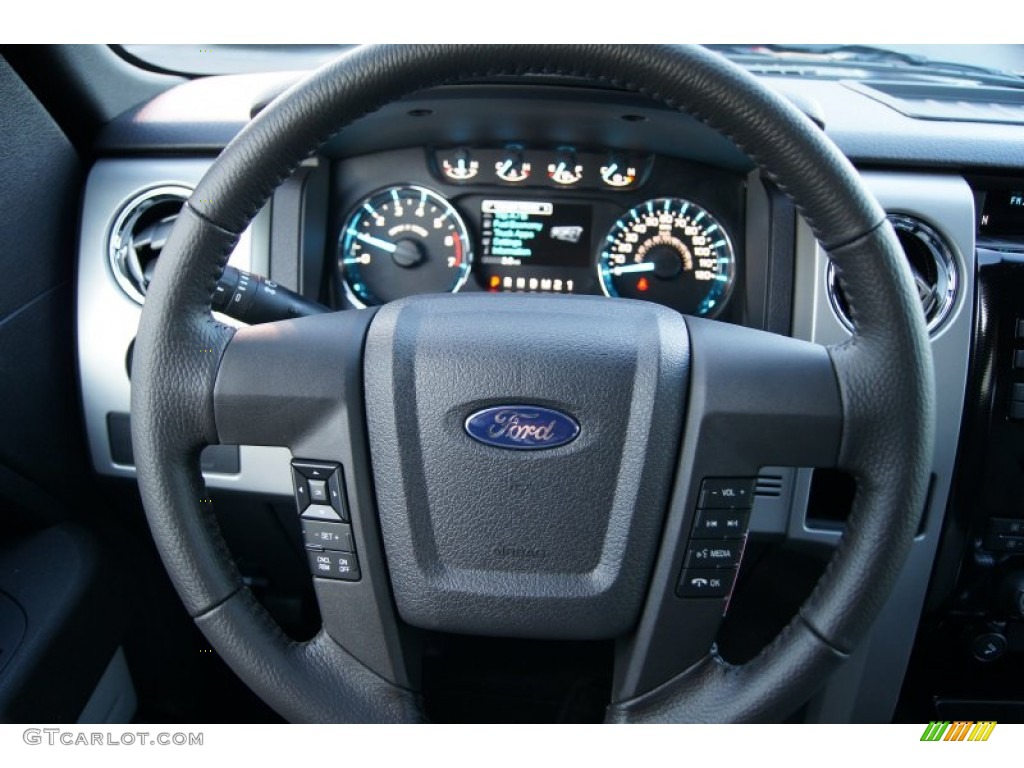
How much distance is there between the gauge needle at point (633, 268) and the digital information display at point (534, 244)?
0.06m

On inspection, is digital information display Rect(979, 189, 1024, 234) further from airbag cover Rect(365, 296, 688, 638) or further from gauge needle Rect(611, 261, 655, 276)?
airbag cover Rect(365, 296, 688, 638)

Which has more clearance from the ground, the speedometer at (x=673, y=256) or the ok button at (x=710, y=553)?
the speedometer at (x=673, y=256)

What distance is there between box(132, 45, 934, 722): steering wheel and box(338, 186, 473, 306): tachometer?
0.57m

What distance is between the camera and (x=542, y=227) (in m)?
1.71

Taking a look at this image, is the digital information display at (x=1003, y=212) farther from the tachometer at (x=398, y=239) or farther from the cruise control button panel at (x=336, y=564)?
the cruise control button panel at (x=336, y=564)

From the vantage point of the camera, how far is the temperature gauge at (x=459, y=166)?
5.52 feet

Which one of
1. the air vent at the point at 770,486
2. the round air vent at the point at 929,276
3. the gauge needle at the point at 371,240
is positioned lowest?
the air vent at the point at 770,486

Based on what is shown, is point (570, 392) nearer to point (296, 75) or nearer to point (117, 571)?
point (296, 75)

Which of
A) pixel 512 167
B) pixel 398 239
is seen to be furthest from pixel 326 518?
A: pixel 512 167

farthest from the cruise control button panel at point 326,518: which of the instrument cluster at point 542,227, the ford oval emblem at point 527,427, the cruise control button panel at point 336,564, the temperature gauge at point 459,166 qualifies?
the temperature gauge at point 459,166

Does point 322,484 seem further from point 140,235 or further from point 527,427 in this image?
point 140,235

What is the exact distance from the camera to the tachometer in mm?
1704

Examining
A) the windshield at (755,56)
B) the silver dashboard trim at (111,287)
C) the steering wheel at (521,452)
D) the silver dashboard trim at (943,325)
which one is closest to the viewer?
the steering wheel at (521,452)

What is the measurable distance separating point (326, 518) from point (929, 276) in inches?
42.7
